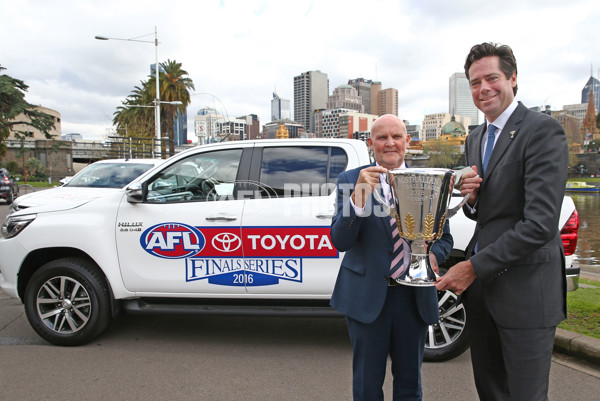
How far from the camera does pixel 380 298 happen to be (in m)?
2.13

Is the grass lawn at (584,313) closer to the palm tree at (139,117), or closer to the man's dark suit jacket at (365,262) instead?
the man's dark suit jacket at (365,262)

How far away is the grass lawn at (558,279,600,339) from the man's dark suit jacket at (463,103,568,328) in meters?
2.79

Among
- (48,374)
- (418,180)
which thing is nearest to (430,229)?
(418,180)

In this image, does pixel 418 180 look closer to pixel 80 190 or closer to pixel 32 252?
pixel 32 252

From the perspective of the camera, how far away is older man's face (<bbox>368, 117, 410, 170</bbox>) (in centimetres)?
213

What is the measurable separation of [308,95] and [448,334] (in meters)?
153

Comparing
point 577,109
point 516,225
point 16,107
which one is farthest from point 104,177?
point 577,109

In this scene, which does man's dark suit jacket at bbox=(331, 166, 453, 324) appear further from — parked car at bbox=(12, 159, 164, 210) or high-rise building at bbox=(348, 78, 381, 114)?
high-rise building at bbox=(348, 78, 381, 114)

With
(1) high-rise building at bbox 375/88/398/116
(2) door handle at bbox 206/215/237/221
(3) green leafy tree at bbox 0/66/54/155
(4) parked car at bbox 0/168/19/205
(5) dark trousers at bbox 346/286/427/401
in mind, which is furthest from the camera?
(1) high-rise building at bbox 375/88/398/116

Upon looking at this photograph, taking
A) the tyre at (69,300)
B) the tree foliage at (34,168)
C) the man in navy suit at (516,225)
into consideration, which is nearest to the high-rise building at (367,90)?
the tree foliage at (34,168)

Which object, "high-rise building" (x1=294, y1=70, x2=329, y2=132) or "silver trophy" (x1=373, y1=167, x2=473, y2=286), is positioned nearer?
"silver trophy" (x1=373, y1=167, x2=473, y2=286)

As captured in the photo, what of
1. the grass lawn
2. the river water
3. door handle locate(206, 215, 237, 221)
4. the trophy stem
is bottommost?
the river water

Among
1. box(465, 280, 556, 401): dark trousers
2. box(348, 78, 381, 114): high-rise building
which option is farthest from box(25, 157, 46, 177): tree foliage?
box(348, 78, 381, 114): high-rise building

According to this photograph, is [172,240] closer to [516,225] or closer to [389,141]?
[389,141]
